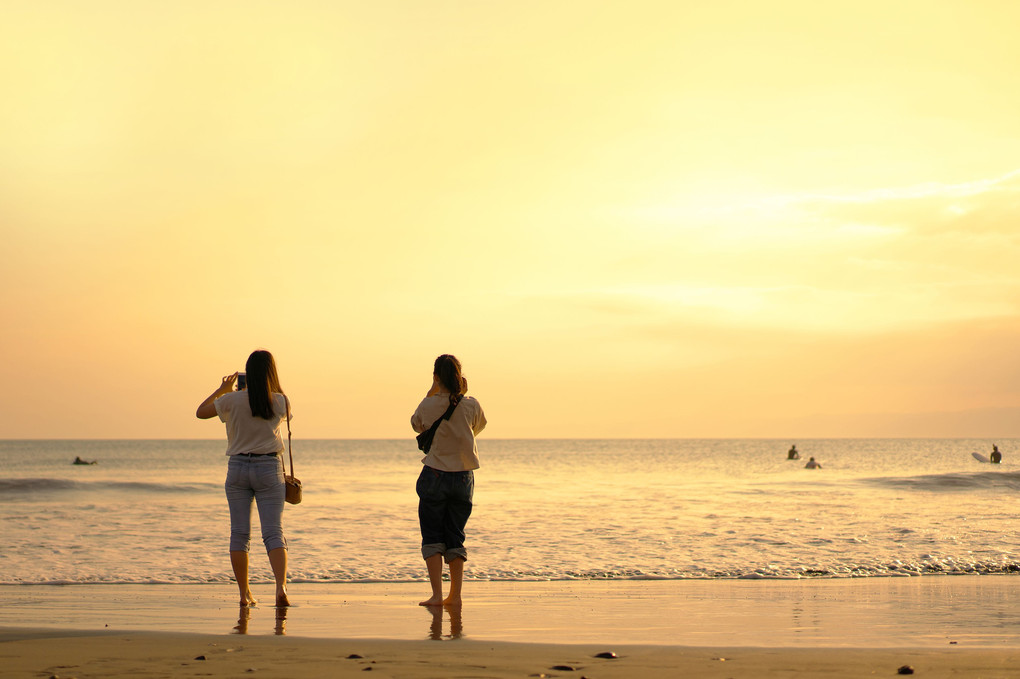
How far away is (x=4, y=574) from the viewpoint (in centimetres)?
1078

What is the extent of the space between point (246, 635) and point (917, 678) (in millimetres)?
4019

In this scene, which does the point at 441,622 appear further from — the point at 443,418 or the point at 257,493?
the point at 257,493

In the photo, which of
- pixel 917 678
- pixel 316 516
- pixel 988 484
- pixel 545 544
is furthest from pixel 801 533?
pixel 988 484

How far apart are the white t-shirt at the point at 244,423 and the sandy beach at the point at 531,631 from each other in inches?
50.7

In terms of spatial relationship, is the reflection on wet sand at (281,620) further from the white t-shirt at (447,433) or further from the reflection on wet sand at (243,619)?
the white t-shirt at (447,433)

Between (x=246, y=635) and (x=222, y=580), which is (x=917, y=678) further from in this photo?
(x=222, y=580)

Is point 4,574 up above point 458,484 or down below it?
below

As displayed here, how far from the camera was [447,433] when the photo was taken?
732 cm

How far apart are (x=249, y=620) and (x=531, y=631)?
6.91 ft

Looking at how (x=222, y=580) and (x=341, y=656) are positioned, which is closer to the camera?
(x=341, y=656)

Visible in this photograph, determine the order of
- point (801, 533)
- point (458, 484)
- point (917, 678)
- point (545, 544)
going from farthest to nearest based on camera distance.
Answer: point (801, 533) → point (545, 544) → point (458, 484) → point (917, 678)

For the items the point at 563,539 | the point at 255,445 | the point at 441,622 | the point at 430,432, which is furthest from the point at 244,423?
the point at 563,539

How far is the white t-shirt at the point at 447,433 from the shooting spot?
7309 millimetres

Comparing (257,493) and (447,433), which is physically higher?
(447,433)
